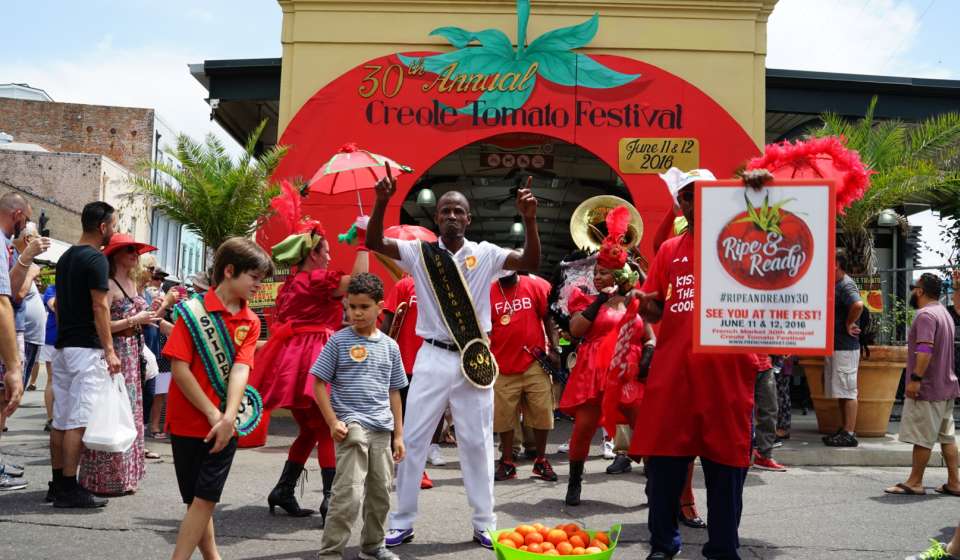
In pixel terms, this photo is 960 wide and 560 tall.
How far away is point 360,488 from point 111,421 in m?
2.48

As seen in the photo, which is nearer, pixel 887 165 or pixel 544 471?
pixel 544 471

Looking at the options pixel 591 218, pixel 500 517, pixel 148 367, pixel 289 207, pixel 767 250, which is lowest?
pixel 500 517

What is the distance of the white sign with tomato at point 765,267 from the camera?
3990 millimetres

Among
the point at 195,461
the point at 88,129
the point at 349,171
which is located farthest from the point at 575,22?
the point at 88,129

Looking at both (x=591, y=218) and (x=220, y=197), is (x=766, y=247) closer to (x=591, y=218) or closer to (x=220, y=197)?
(x=591, y=218)

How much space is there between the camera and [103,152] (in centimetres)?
4297

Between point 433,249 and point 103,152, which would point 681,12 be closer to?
point 433,249

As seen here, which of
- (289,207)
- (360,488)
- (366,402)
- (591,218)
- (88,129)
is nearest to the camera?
(360,488)

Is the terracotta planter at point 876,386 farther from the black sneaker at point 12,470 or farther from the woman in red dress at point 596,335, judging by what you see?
the black sneaker at point 12,470

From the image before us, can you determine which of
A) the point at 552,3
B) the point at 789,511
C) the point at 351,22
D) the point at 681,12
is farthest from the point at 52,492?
the point at 681,12

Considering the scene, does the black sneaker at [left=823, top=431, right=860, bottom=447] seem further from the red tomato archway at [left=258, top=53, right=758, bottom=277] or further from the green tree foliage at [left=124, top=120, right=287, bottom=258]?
the green tree foliage at [left=124, top=120, right=287, bottom=258]

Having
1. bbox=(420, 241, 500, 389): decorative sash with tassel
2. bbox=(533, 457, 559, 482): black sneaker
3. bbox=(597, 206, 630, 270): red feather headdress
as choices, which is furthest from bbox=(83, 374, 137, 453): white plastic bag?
bbox=(597, 206, 630, 270): red feather headdress

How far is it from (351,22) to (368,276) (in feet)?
27.7

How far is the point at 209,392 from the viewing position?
159 inches
